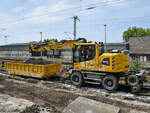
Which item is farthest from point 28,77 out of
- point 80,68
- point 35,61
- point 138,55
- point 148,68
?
point 138,55

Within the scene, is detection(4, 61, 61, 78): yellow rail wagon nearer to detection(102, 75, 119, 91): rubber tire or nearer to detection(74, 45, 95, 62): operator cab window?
detection(74, 45, 95, 62): operator cab window

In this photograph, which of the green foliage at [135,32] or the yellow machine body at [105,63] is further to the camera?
the green foliage at [135,32]

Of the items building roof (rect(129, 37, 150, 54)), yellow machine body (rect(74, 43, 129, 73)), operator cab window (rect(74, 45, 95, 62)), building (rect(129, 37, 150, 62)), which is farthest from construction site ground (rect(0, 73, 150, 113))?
building roof (rect(129, 37, 150, 54))

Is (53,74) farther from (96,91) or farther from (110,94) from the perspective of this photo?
(110,94)

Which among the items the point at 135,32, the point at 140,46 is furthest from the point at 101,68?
the point at 135,32

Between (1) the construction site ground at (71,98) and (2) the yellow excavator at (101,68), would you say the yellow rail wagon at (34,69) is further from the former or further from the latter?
(2) the yellow excavator at (101,68)

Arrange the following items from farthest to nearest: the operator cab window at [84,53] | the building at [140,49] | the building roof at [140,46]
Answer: the building roof at [140,46] → the building at [140,49] → the operator cab window at [84,53]

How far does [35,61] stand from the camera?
40.0ft

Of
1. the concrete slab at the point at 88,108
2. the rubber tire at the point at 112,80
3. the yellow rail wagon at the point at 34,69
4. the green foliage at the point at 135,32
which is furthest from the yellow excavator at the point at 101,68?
the green foliage at the point at 135,32

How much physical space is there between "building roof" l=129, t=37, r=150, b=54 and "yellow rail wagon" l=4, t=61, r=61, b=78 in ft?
63.5

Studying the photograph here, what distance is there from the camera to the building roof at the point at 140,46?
84.4 feet

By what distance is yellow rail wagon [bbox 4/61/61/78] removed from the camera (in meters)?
10.7

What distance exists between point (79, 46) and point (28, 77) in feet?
18.7

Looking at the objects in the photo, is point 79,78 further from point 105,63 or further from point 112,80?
point 112,80
